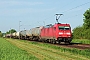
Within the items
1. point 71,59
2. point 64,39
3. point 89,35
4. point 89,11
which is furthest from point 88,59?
point 89,11

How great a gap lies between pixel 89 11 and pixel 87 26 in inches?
352

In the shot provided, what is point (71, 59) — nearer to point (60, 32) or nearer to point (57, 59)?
point (57, 59)

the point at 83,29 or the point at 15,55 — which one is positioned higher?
the point at 83,29

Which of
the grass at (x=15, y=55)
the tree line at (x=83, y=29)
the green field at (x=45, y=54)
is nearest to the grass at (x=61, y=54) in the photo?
the green field at (x=45, y=54)

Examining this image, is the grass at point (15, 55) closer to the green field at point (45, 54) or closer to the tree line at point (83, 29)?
the green field at point (45, 54)

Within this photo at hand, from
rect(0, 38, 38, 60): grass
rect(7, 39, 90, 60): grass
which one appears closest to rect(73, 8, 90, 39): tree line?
rect(7, 39, 90, 60): grass

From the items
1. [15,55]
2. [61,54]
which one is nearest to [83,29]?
[61,54]

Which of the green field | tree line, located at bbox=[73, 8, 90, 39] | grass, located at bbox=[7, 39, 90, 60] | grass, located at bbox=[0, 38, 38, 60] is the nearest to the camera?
grass, located at bbox=[0, 38, 38, 60]

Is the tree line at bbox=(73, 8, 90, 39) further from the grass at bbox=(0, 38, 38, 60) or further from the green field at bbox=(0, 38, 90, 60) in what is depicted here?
the grass at bbox=(0, 38, 38, 60)

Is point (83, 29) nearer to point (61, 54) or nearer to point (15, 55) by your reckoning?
point (61, 54)

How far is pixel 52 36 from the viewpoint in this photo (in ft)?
150

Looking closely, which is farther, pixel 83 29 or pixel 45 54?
pixel 83 29

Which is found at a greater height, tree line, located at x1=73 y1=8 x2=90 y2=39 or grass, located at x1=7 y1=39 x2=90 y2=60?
tree line, located at x1=73 y1=8 x2=90 y2=39

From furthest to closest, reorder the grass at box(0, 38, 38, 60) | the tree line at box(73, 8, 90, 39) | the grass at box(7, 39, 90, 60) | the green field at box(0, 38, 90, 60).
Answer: the tree line at box(73, 8, 90, 39) → the grass at box(7, 39, 90, 60) → the green field at box(0, 38, 90, 60) → the grass at box(0, 38, 38, 60)
